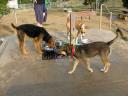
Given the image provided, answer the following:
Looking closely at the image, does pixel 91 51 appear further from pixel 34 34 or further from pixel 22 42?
pixel 22 42

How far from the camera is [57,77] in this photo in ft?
29.4

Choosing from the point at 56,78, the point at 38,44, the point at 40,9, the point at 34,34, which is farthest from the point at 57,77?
the point at 40,9

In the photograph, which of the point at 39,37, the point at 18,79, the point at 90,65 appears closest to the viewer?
the point at 18,79

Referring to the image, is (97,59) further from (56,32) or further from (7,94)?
(56,32)

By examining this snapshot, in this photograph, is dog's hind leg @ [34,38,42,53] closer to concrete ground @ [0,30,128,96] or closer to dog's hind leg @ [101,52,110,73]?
concrete ground @ [0,30,128,96]

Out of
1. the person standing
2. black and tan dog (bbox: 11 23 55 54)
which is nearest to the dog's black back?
black and tan dog (bbox: 11 23 55 54)

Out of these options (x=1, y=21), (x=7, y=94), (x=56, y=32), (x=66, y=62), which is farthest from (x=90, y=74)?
(x=1, y=21)

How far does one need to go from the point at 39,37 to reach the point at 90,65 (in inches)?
81.1

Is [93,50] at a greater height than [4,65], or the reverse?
[93,50]

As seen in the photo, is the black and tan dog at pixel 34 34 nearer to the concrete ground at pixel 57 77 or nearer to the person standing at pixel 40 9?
the concrete ground at pixel 57 77

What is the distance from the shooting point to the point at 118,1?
2964cm

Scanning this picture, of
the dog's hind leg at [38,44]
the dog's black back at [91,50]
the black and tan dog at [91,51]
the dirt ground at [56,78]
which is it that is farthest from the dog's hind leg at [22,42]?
the dog's black back at [91,50]

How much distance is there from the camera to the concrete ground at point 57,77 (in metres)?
7.99

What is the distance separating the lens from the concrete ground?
7988 millimetres
